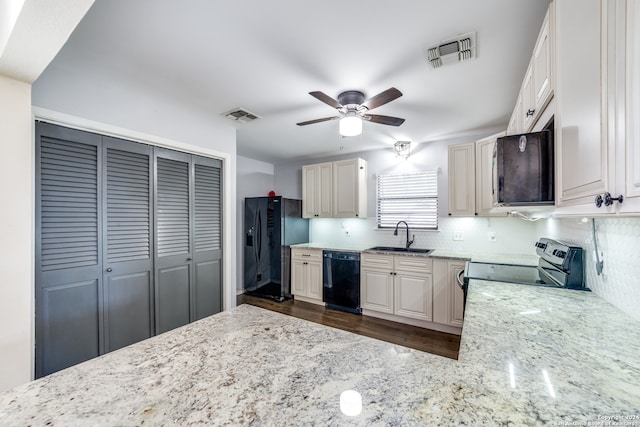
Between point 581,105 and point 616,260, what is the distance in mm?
1010

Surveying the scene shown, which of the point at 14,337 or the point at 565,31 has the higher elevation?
the point at 565,31

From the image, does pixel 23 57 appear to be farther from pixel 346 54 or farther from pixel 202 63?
pixel 346 54

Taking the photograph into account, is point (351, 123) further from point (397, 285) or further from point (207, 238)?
point (397, 285)

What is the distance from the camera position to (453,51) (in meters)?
1.70

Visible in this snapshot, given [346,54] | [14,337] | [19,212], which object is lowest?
[14,337]

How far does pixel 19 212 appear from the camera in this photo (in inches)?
64.0

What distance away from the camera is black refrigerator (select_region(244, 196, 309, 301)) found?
164 inches

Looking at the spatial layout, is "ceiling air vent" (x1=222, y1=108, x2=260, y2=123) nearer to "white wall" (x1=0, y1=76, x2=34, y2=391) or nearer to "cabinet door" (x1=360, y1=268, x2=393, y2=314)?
"white wall" (x1=0, y1=76, x2=34, y2=391)

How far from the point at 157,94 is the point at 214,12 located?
1.28m

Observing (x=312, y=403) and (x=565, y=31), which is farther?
(x=565, y=31)

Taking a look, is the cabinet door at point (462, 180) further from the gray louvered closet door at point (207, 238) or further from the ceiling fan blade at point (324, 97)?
the gray louvered closet door at point (207, 238)

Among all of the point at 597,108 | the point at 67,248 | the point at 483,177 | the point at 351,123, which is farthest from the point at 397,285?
the point at 67,248

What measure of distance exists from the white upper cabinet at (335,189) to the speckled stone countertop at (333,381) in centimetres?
299

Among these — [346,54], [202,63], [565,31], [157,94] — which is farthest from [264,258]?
[565,31]
